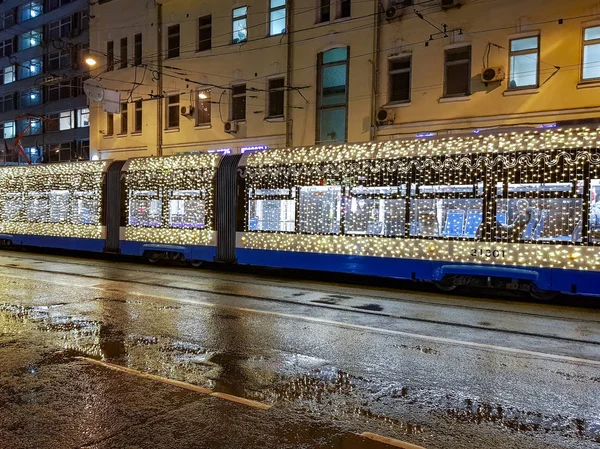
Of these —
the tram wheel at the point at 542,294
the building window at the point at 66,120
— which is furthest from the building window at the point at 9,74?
the tram wheel at the point at 542,294

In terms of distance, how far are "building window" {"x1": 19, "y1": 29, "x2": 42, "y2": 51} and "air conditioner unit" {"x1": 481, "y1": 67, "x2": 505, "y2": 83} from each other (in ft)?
111

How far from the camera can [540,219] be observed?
10977 millimetres

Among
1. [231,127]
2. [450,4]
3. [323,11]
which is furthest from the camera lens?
[231,127]

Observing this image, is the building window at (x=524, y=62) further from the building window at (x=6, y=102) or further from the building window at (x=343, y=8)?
the building window at (x=6, y=102)

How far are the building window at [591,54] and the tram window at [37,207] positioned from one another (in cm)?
1993

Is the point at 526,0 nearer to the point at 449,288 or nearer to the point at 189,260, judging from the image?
the point at 449,288

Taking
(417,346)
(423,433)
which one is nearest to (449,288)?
(417,346)

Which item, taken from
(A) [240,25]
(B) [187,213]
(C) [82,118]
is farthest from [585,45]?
(C) [82,118]

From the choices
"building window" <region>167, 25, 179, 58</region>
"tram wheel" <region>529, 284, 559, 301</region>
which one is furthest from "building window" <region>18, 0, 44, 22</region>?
"tram wheel" <region>529, 284, 559, 301</region>

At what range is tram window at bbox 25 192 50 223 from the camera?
21141mm

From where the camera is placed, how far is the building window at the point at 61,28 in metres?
35.8

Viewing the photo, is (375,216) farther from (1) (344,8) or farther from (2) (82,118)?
(2) (82,118)

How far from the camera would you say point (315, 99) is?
72.3 ft

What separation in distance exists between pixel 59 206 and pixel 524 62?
17.7m
